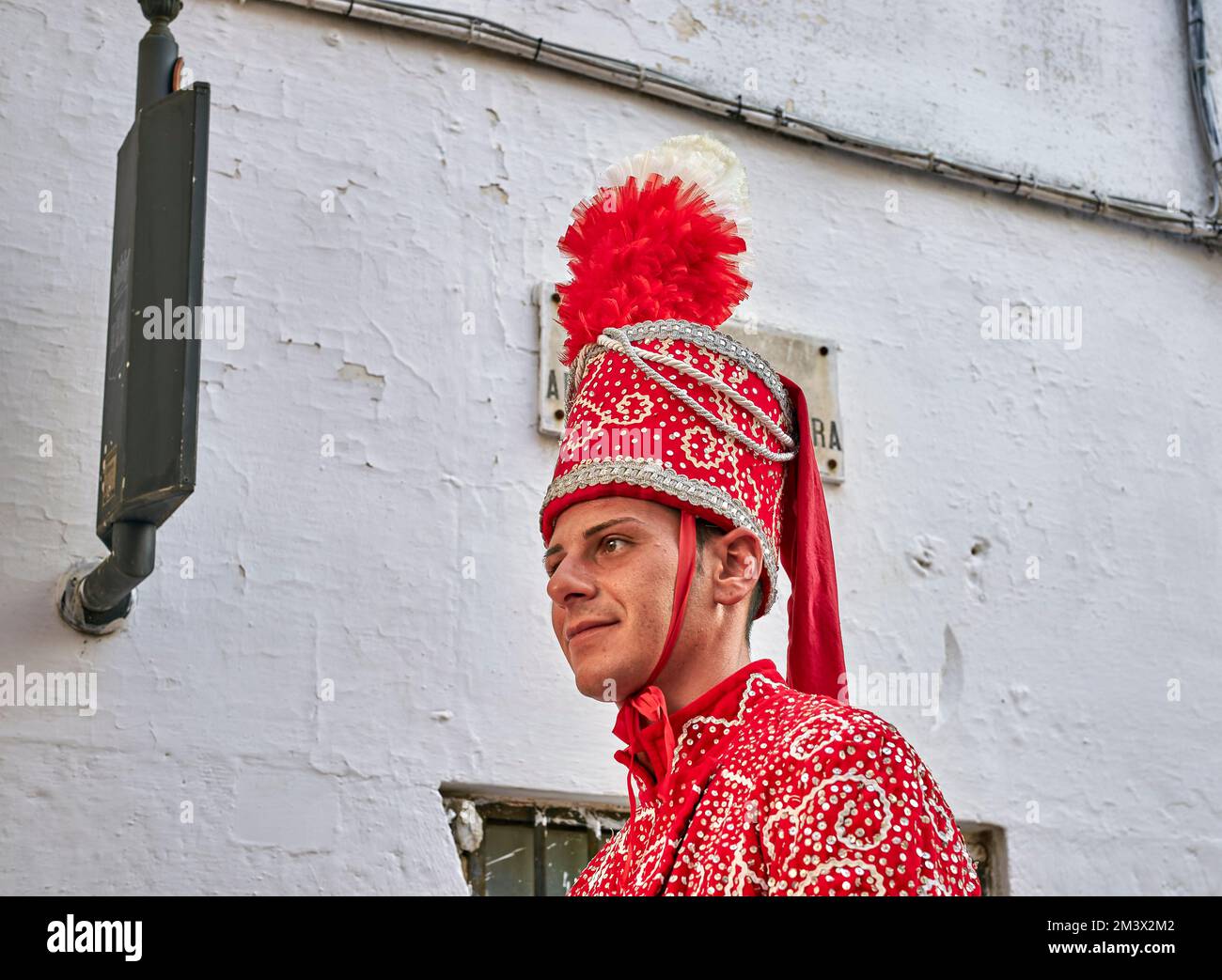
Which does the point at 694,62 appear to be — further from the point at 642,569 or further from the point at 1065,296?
the point at 642,569

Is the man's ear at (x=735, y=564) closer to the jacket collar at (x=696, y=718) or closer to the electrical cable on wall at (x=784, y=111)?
the jacket collar at (x=696, y=718)

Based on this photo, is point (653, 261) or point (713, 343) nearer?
point (713, 343)

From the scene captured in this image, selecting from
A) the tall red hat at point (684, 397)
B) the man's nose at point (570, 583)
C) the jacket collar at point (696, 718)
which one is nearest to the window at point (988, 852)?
the tall red hat at point (684, 397)

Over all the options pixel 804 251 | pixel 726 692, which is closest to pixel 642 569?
pixel 726 692

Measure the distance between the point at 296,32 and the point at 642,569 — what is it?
259cm

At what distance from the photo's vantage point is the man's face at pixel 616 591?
2.89 meters

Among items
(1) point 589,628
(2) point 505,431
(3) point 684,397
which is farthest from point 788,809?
(2) point 505,431

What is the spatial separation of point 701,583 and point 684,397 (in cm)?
31

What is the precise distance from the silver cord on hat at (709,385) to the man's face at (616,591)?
19 centimetres

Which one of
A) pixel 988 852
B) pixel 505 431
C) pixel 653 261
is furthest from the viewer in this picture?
pixel 988 852

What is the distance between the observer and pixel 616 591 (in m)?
2.91

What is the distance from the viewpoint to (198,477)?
445 cm

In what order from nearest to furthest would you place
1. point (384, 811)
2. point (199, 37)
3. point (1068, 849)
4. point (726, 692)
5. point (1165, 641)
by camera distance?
1. point (726, 692)
2. point (384, 811)
3. point (199, 37)
4. point (1068, 849)
5. point (1165, 641)

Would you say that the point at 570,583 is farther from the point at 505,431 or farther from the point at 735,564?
the point at 505,431
